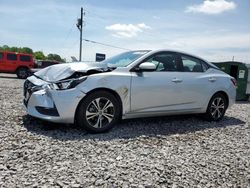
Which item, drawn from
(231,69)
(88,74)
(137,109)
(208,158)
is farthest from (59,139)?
(231,69)

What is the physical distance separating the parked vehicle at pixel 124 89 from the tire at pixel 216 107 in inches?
0.8

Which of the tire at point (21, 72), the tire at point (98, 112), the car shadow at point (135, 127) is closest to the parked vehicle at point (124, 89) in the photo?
the tire at point (98, 112)

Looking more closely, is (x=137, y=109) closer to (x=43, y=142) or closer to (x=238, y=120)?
(x=43, y=142)

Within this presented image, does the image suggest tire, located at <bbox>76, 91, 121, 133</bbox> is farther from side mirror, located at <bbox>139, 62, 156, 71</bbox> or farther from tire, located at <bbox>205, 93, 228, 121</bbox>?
tire, located at <bbox>205, 93, 228, 121</bbox>

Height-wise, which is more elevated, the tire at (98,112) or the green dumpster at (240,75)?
the green dumpster at (240,75)

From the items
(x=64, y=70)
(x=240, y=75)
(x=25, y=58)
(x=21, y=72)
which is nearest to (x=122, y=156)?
(x=64, y=70)

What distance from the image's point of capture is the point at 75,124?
4.98 meters

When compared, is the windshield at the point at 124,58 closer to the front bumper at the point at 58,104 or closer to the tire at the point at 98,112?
the tire at the point at 98,112

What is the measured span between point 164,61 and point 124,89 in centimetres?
119

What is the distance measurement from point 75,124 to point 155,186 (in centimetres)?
229

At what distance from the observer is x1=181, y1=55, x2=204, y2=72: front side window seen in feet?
19.4

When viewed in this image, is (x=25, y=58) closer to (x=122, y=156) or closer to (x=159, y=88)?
(x=159, y=88)

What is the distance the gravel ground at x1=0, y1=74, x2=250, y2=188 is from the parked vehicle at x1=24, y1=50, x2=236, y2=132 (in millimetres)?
301

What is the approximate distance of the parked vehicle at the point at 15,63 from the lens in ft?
67.4
